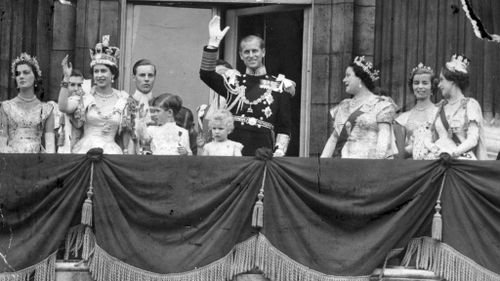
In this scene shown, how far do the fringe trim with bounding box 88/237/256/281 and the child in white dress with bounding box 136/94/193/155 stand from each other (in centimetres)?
167

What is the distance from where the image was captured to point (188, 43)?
90.7ft

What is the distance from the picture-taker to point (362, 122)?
78.6 ft

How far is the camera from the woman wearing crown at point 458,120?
2364 centimetres

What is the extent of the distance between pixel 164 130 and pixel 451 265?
3884 millimetres

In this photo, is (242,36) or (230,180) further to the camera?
(242,36)

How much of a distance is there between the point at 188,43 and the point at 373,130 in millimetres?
4422

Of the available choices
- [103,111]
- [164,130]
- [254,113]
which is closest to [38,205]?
[103,111]

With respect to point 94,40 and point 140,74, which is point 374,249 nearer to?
point 140,74

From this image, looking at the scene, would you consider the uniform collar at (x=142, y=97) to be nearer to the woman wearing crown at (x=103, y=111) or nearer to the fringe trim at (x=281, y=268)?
the woman wearing crown at (x=103, y=111)

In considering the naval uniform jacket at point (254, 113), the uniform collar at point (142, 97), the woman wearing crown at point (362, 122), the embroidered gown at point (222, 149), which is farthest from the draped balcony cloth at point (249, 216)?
the uniform collar at point (142, 97)

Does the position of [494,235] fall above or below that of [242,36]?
below

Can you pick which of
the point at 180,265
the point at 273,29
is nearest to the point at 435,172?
the point at 180,265

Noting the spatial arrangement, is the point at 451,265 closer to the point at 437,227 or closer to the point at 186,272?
the point at 437,227

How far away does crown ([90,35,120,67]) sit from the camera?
24406 millimetres
